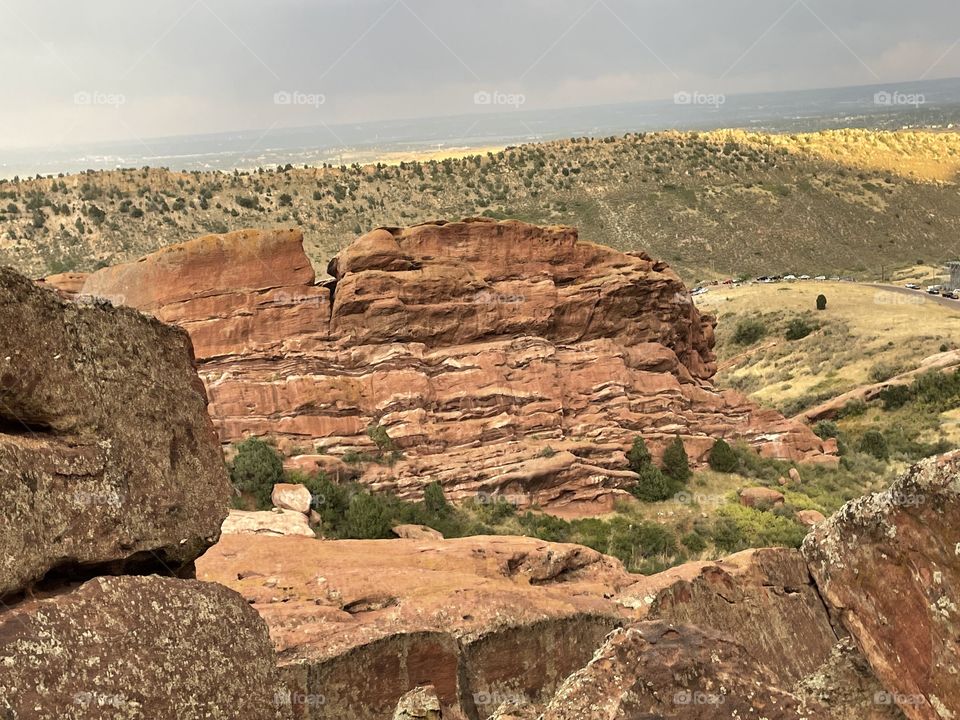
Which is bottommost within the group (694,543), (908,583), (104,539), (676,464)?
(694,543)

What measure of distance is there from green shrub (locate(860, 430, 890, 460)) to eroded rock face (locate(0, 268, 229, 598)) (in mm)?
37643

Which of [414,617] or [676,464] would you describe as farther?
[676,464]

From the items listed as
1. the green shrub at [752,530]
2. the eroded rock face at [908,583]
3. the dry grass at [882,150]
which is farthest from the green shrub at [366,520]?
the dry grass at [882,150]

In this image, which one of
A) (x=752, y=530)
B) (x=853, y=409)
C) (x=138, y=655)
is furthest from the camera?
(x=853, y=409)

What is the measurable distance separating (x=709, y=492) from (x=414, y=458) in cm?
1153

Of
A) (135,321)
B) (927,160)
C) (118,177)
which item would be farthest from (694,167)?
(135,321)

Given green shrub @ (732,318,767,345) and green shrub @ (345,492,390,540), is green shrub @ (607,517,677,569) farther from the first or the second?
green shrub @ (732,318,767,345)

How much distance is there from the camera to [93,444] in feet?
22.4

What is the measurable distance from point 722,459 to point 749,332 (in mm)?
40827

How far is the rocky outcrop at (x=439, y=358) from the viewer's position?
27.0m

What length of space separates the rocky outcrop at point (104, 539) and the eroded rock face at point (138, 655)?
1 centimetres

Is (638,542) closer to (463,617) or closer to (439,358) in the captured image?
(439,358)

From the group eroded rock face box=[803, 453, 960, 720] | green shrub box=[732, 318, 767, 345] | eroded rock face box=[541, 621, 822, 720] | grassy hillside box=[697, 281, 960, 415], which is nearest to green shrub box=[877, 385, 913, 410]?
grassy hillside box=[697, 281, 960, 415]

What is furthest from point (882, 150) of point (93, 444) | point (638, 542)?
point (93, 444)
